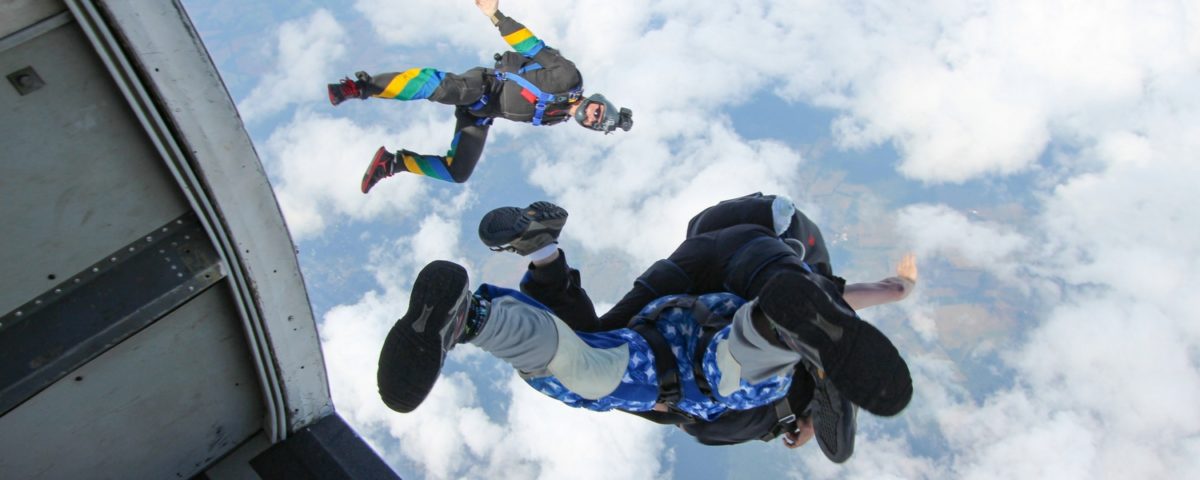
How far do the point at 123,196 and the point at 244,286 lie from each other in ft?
1.28

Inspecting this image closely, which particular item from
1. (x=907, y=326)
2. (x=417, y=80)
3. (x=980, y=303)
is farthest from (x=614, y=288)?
(x=417, y=80)

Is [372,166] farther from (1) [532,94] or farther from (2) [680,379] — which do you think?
(2) [680,379]

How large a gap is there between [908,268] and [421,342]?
107 inches

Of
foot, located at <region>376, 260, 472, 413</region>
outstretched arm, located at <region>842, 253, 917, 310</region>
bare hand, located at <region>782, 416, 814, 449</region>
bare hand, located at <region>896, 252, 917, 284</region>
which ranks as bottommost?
bare hand, located at <region>782, 416, 814, 449</region>

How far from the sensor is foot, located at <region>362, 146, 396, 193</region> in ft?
17.6

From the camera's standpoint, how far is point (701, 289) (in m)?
3.17

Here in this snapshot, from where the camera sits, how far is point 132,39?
1.45 metres

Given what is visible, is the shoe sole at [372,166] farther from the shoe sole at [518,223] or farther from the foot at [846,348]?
the foot at [846,348]

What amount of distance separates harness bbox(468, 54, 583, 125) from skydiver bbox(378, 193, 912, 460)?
2813 millimetres

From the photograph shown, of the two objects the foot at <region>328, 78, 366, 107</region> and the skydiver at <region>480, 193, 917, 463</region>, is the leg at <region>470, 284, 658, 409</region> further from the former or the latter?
the foot at <region>328, 78, 366, 107</region>

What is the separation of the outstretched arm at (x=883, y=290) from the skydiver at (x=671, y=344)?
578mm

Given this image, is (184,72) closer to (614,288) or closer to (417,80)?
(417,80)

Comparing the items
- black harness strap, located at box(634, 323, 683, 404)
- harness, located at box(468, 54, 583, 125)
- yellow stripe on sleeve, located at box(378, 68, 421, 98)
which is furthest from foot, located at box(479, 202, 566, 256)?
harness, located at box(468, 54, 583, 125)

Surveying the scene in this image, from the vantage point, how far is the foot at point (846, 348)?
175 cm
